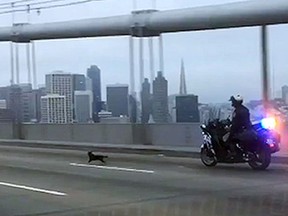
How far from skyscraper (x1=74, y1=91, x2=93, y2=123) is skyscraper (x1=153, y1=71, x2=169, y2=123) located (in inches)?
145

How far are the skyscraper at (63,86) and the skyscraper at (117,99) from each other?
2.02m

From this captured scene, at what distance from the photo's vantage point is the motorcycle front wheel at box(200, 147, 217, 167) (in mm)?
17141

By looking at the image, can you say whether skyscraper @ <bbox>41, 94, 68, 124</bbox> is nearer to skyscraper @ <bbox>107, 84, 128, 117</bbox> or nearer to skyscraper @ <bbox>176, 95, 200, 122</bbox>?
skyscraper @ <bbox>107, 84, 128, 117</bbox>

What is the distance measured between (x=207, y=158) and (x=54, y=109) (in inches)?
544

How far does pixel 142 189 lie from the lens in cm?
1314

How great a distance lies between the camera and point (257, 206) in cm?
1054

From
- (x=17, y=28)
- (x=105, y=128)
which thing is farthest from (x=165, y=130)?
(x=17, y=28)

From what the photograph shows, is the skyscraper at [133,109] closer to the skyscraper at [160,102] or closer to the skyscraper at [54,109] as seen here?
the skyscraper at [160,102]

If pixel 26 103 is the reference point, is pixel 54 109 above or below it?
below

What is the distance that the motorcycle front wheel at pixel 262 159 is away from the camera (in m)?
16.1

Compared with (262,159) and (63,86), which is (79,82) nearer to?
(63,86)

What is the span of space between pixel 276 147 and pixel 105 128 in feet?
35.1

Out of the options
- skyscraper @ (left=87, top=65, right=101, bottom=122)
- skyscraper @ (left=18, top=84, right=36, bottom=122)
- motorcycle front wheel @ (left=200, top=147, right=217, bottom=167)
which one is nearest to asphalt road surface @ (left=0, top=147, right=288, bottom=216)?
motorcycle front wheel @ (left=200, top=147, right=217, bottom=167)

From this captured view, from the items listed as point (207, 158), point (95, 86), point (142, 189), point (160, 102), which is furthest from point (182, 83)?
point (142, 189)
